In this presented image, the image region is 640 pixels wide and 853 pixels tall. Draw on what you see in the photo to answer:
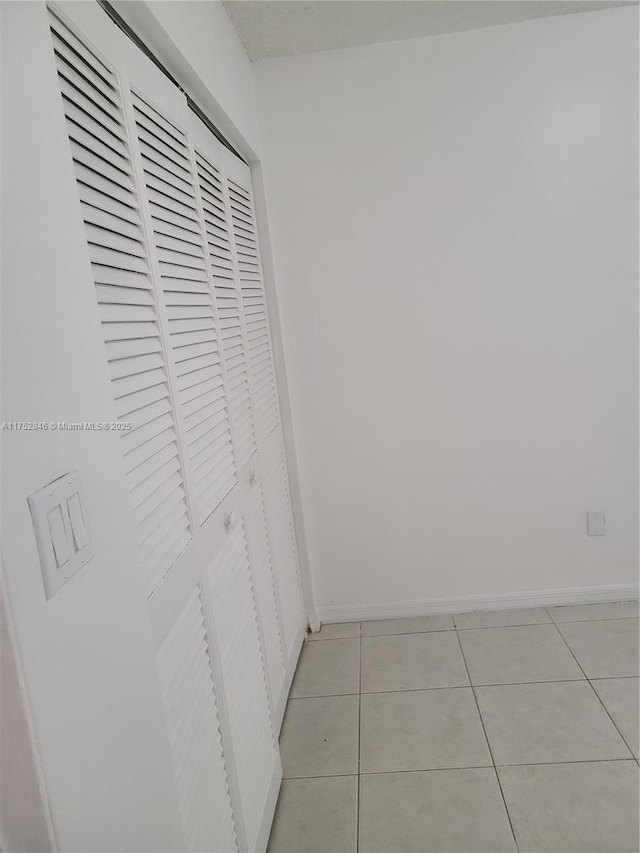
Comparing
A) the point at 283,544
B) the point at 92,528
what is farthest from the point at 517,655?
the point at 92,528

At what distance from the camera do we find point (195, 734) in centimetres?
132

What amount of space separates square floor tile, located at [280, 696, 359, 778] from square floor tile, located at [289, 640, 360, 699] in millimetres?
57

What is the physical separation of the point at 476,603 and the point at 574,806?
1194 millimetres

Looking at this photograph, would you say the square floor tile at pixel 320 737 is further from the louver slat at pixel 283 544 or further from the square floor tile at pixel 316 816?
the louver slat at pixel 283 544

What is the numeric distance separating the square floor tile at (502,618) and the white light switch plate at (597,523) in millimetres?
408

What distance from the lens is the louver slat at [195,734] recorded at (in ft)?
3.96

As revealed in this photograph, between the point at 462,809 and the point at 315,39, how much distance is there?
2.64m

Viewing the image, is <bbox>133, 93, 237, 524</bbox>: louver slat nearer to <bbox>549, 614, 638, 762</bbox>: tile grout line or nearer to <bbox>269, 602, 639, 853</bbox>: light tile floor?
<bbox>269, 602, 639, 853</bbox>: light tile floor

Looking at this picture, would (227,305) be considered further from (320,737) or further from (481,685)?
(481,685)

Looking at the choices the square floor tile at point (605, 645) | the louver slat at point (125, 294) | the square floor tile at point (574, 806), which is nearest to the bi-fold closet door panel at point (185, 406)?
the louver slat at point (125, 294)

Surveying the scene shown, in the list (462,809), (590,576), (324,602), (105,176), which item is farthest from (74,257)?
(590,576)

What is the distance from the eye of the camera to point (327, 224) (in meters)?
2.75

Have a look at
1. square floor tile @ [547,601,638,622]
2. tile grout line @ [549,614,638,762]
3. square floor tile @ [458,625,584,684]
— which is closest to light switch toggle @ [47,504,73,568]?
tile grout line @ [549,614,638,762]

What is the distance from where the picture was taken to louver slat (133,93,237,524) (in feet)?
4.85
